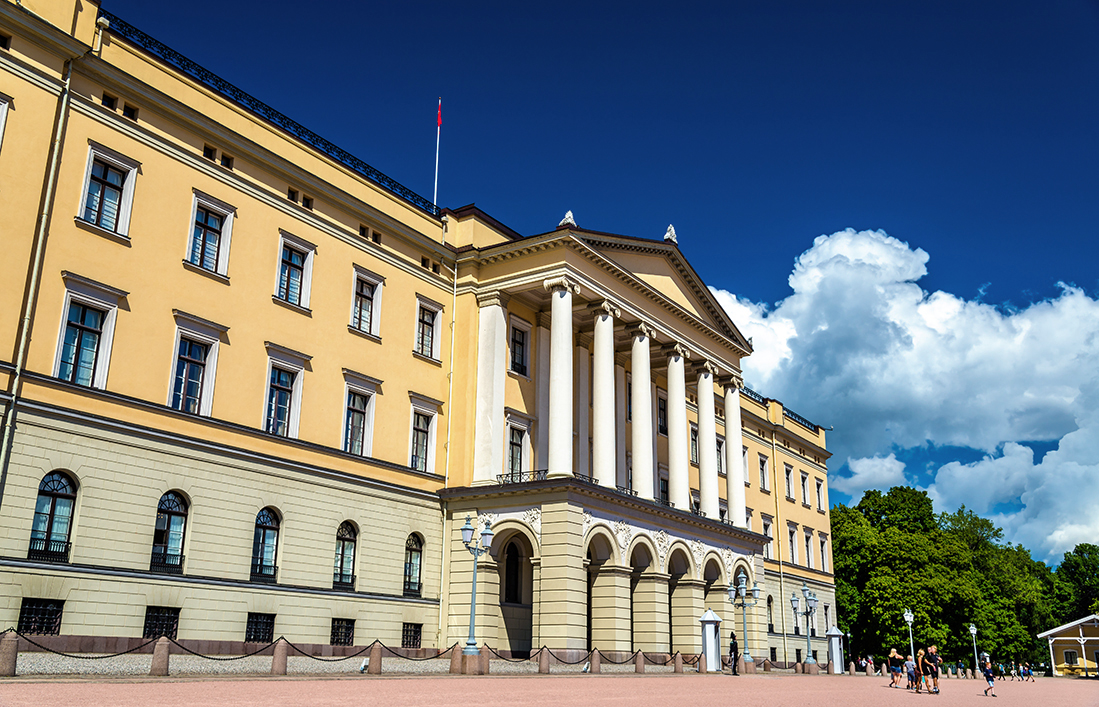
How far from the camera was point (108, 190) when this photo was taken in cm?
2628

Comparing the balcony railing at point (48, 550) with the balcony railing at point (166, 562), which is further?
the balcony railing at point (166, 562)

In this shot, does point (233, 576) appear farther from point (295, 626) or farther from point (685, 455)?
point (685, 455)

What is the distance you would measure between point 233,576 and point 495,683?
32.7ft

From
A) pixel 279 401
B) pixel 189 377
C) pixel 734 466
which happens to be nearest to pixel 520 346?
pixel 279 401

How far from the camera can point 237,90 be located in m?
30.8

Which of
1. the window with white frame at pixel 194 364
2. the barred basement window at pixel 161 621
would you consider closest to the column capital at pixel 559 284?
the window with white frame at pixel 194 364

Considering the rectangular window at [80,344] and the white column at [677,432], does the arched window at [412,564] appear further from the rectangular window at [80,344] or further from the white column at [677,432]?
the rectangular window at [80,344]

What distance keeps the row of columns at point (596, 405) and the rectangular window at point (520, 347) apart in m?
0.70

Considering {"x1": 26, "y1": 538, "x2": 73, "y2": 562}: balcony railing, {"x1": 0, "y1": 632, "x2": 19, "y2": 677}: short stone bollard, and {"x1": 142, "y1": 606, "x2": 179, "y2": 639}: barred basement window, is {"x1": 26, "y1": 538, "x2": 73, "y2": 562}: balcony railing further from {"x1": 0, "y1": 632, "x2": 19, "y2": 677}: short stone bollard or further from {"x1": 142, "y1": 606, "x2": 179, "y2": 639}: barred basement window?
{"x1": 0, "y1": 632, "x2": 19, "y2": 677}: short stone bollard

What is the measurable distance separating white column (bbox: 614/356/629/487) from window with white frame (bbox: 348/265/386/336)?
12952 mm

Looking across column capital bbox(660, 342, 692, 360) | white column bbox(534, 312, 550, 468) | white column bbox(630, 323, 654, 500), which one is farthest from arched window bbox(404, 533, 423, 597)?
column capital bbox(660, 342, 692, 360)

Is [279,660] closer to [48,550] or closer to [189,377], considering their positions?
[48,550]

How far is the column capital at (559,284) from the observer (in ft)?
120

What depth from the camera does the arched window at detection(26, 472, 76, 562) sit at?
23.0m
